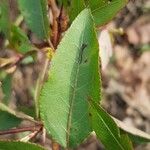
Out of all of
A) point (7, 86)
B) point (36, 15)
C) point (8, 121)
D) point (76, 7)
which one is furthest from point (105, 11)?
point (7, 86)

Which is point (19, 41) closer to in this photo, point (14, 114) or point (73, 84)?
point (14, 114)

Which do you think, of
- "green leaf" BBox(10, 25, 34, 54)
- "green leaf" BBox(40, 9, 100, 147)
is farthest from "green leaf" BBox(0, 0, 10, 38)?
"green leaf" BBox(40, 9, 100, 147)

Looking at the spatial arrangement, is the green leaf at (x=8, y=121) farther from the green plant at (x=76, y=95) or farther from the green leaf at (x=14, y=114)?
the green plant at (x=76, y=95)

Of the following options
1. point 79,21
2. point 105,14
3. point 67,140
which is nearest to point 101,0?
point 105,14

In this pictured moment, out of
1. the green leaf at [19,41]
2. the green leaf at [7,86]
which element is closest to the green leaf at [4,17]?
the green leaf at [19,41]

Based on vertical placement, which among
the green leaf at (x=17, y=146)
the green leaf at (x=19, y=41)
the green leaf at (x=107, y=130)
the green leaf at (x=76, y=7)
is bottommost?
the green leaf at (x=107, y=130)

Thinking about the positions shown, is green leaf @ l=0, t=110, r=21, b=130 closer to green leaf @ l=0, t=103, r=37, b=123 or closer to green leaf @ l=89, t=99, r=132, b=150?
green leaf @ l=0, t=103, r=37, b=123

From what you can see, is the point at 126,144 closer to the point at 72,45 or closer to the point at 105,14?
the point at 72,45
